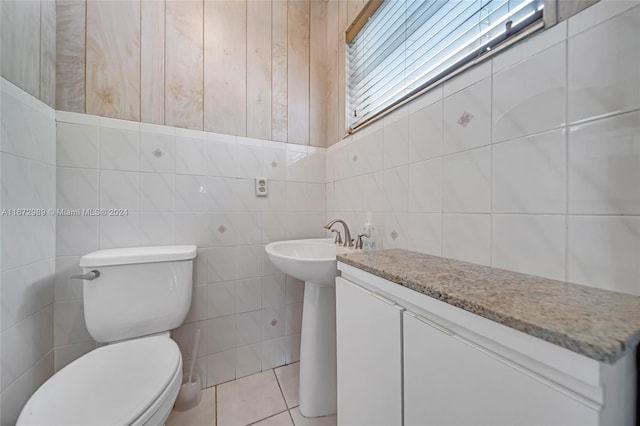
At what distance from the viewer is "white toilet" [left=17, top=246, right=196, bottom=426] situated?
2.08 ft

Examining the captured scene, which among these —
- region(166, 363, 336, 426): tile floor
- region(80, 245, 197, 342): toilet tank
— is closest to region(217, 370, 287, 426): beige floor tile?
region(166, 363, 336, 426): tile floor

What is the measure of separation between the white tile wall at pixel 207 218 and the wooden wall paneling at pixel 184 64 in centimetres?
10

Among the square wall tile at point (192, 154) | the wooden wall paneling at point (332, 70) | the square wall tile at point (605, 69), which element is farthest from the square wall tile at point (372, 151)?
the square wall tile at point (192, 154)

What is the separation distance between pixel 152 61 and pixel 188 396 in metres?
1.73

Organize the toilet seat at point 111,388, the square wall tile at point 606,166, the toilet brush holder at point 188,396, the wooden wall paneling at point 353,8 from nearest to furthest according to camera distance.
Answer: the square wall tile at point 606,166 → the toilet seat at point 111,388 → the toilet brush holder at point 188,396 → the wooden wall paneling at point 353,8

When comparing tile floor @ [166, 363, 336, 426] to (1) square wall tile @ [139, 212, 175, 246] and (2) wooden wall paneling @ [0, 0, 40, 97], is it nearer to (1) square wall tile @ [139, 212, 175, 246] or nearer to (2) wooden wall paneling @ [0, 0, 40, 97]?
(1) square wall tile @ [139, 212, 175, 246]

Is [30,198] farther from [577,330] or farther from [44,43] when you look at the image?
[577,330]

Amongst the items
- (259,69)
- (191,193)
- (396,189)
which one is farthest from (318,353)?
(259,69)

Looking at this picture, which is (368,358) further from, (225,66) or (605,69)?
(225,66)

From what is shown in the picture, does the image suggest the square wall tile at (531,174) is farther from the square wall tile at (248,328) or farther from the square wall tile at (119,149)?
the square wall tile at (119,149)

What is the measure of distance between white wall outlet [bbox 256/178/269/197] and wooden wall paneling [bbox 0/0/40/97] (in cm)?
96

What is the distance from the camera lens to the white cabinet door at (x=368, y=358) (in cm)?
62

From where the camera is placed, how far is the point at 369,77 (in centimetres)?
128

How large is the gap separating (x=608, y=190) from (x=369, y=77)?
3.65 ft
